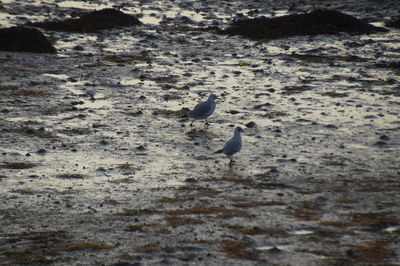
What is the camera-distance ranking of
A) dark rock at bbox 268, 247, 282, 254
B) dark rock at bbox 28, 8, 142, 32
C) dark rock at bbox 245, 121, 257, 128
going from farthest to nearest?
dark rock at bbox 28, 8, 142, 32 → dark rock at bbox 245, 121, 257, 128 → dark rock at bbox 268, 247, 282, 254

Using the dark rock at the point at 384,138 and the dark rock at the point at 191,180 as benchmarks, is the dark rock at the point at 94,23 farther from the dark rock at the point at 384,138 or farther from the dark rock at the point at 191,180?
the dark rock at the point at 191,180

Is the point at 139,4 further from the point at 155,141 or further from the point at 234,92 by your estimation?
the point at 155,141

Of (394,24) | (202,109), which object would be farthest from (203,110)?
(394,24)

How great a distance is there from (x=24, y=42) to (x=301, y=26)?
13.3 meters

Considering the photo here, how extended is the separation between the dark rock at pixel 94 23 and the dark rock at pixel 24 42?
5.67 meters

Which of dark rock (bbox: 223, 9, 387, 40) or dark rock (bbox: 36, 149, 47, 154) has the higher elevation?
dark rock (bbox: 36, 149, 47, 154)

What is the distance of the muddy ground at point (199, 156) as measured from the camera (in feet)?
28.8

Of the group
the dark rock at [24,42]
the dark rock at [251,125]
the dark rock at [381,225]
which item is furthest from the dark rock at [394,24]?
the dark rock at [381,225]

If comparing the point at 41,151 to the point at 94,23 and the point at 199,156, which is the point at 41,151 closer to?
the point at 199,156

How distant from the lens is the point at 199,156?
44.4 ft

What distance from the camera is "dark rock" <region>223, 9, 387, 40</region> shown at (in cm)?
2983

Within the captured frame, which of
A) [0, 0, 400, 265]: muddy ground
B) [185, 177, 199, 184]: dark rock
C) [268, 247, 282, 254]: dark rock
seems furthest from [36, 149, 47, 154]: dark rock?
[268, 247, 282, 254]: dark rock

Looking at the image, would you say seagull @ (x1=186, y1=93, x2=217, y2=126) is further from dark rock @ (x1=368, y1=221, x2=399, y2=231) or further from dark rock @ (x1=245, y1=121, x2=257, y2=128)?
dark rock @ (x1=368, y1=221, x2=399, y2=231)

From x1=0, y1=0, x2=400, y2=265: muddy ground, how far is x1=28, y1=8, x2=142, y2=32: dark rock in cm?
376
